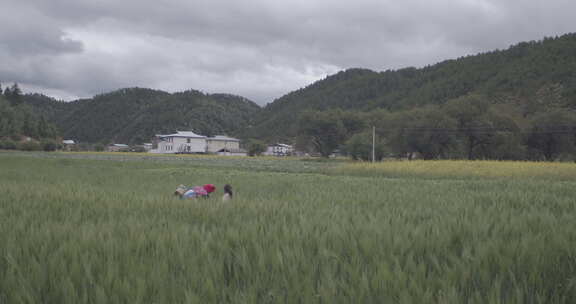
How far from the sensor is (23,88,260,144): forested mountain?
141750 mm

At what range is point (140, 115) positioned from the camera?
150 metres

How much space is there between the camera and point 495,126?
4331 centimetres

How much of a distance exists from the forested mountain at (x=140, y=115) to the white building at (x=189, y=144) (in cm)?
2795

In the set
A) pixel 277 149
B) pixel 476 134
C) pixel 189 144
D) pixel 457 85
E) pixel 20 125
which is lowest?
pixel 277 149

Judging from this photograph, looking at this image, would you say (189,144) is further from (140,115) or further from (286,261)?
(286,261)

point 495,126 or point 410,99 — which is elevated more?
point 410,99

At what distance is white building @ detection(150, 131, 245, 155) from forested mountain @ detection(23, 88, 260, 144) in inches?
1100

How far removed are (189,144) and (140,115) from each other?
208 ft

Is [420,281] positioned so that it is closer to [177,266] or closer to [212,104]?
[177,266]

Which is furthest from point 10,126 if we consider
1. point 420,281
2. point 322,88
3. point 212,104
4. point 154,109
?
point 420,281

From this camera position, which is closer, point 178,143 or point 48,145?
point 48,145

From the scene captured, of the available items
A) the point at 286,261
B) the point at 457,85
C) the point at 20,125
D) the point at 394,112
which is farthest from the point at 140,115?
the point at 286,261

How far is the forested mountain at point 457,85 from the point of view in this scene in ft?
212

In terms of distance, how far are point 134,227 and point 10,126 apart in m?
110
